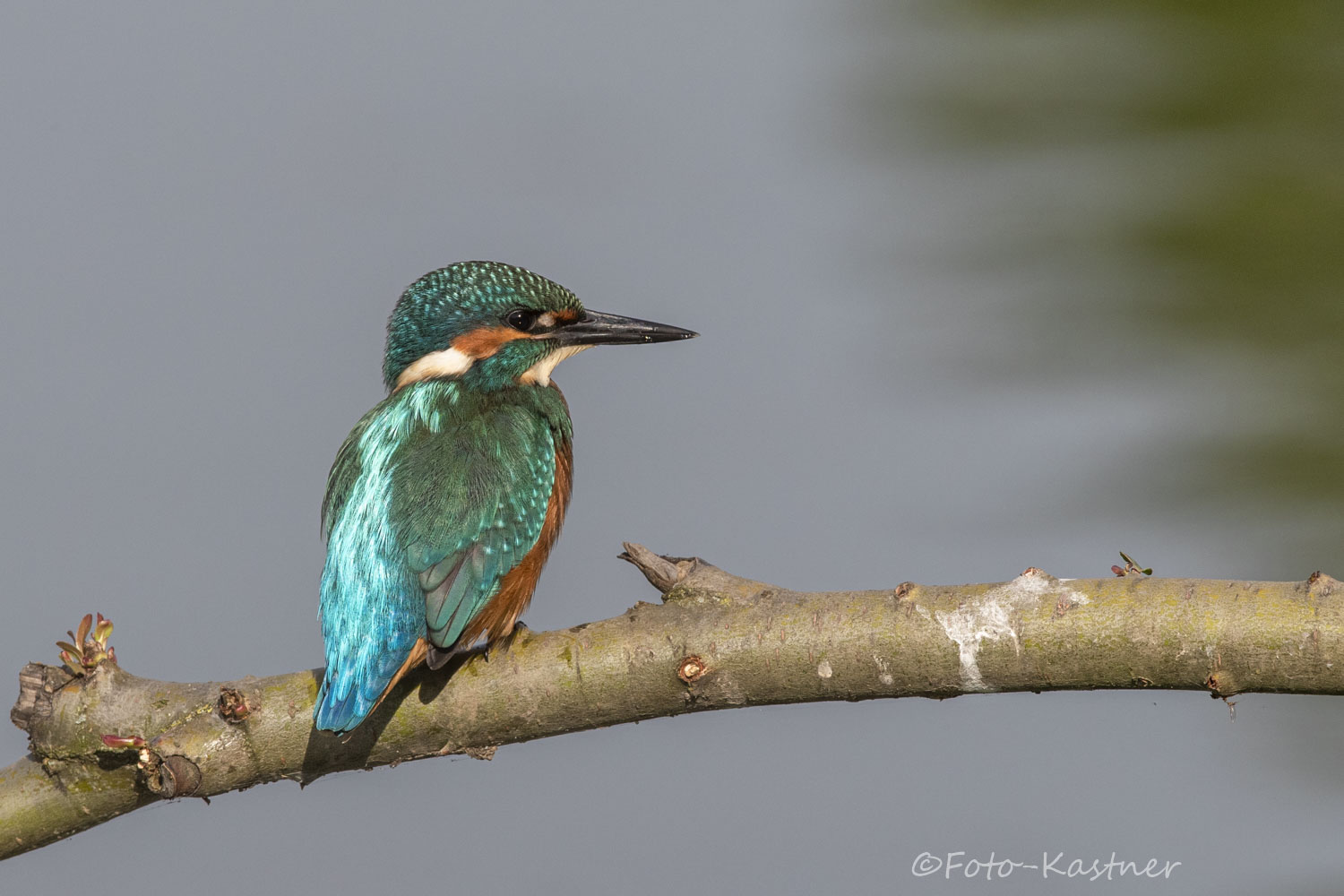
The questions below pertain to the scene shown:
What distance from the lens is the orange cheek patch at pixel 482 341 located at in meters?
2.19

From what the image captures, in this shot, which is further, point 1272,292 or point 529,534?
point 529,534

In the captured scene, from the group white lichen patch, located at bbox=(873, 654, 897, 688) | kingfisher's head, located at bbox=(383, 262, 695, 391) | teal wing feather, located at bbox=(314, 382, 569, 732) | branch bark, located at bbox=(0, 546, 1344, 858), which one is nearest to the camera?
branch bark, located at bbox=(0, 546, 1344, 858)

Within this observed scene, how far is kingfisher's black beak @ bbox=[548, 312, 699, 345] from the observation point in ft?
7.38

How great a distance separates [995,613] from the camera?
1.37m

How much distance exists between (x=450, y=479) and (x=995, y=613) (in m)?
0.91

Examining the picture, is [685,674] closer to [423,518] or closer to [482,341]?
[423,518]

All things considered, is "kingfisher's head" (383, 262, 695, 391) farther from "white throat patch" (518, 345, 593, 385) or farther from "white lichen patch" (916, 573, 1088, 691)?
"white lichen patch" (916, 573, 1088, 691)

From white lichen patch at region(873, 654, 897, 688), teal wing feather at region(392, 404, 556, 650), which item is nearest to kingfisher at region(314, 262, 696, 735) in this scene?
teal wing feather at region(392, 404, 556, 650)

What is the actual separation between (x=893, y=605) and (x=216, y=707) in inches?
36.1

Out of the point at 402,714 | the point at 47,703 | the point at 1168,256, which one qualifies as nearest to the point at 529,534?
the point at 402,714

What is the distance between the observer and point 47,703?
1653 millimetres

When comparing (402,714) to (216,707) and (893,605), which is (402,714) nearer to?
(216,707)

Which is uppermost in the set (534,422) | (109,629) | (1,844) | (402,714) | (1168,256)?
(1168,256)

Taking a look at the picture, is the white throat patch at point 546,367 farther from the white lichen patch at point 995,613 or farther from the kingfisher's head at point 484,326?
the white lichen patch at point 995,613
